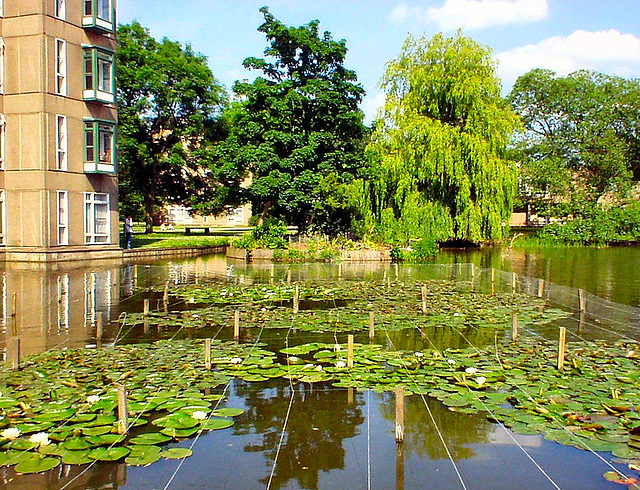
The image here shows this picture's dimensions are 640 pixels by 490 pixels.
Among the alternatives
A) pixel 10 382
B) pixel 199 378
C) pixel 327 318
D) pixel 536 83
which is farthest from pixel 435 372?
pixel 536 83

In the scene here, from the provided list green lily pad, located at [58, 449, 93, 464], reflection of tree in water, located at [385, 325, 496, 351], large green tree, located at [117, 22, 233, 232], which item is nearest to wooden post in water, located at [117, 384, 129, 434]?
green lily pad, located at [58, 449, 93, 464]

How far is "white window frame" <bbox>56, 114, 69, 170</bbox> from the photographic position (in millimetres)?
26434

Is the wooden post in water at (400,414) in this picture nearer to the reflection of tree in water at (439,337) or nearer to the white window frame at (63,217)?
the reflection of tree in water at (439,337)

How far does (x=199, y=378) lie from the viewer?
8312 millimetres

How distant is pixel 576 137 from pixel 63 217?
37983mm

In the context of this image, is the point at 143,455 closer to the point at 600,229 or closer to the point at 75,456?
the point at 75,456

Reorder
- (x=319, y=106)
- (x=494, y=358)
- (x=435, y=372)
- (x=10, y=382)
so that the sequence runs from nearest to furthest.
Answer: (x=10, y=382) → (x=435, y=372) → (x=494, y=358) → (x=319, y=106)

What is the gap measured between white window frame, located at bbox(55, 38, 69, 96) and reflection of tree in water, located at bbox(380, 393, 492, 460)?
76.5 ft

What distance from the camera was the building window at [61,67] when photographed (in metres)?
26.2

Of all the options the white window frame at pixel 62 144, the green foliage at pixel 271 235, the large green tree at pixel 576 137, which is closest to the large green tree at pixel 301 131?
the green foliage at pixel 271 235

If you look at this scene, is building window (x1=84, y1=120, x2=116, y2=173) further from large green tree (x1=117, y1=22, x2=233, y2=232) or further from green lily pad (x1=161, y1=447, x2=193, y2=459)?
green lily pad (x1=161, y1=447, x2=193, y2=459)

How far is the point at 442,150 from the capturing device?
31.4 m

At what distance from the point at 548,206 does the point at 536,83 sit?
11.3 meters

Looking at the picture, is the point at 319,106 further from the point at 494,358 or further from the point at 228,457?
the point at 228,457
